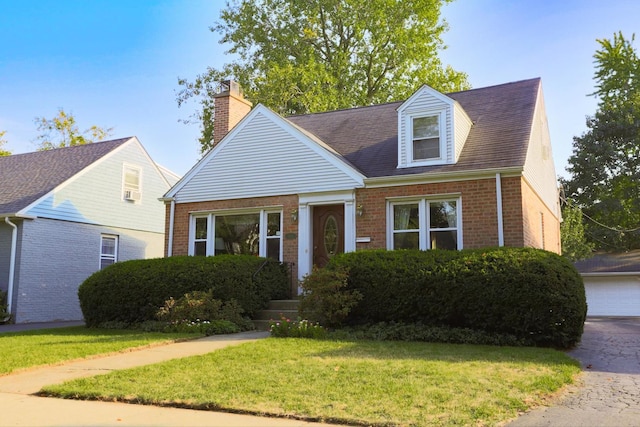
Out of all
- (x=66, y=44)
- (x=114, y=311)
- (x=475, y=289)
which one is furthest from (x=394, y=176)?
(x=66, y=44)

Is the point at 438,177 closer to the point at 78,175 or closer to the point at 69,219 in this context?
the point at 69,219

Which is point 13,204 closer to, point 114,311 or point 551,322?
point 114,311

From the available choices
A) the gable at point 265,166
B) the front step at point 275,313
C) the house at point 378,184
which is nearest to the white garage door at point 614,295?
the house at point 378,184

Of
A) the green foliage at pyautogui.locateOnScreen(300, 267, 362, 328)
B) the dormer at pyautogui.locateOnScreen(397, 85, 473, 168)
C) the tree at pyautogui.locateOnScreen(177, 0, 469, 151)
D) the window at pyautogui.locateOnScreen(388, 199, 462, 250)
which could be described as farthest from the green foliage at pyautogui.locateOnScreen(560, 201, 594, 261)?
the green foliage at pyautogui.locateOnScreen(300, 267, 362, 328)

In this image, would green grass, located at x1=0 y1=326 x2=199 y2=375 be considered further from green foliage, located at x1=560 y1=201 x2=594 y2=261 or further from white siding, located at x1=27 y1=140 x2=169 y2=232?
green foliage, located at x1=560 y1=201 x2=594 y2=261

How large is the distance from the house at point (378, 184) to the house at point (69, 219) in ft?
14.9

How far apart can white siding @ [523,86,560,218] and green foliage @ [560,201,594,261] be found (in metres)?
9.59

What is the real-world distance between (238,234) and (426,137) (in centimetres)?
563

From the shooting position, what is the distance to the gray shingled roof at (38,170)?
675 inches

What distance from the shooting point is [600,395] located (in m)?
5.31

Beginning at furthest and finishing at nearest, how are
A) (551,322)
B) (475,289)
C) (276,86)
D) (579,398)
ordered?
(276,86) < (475,289) < (551,322) < (579,398)

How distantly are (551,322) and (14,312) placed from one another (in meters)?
14.7

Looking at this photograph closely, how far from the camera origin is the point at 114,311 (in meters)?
12.0

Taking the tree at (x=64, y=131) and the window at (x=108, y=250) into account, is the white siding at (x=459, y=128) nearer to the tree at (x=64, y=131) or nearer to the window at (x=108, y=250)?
the window at (x=108, y=250)
